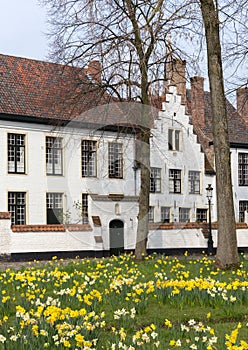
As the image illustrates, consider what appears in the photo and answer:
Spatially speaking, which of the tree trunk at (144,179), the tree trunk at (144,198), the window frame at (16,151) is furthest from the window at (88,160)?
the tree trunk at (144,198)

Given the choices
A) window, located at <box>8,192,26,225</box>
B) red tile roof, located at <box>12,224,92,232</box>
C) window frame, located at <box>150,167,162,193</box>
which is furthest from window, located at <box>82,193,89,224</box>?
window frame, located at <box>150,167,162,193</box>

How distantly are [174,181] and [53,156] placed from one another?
25.9ft

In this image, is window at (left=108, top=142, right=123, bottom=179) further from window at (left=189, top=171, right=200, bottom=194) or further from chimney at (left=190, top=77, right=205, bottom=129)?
chimney at (left=190, top=77, right=205, bottom=129)

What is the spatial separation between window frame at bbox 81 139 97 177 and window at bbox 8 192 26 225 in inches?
156

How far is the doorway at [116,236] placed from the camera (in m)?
31.5

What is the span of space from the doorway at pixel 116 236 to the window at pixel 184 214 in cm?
607

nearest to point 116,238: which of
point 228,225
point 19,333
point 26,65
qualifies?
point 26,65

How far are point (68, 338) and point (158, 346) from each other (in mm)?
794

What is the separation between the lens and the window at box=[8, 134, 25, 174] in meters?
32.4

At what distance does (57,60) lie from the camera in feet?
68.9

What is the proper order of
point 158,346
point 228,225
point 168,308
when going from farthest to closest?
1. point 228,225
2. point 168,308
3. point 158,346

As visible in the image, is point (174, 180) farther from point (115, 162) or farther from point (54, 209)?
point (54, 209)

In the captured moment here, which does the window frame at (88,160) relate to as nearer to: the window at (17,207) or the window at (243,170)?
the window at (17,207)

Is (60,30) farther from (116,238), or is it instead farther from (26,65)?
(26,65)
